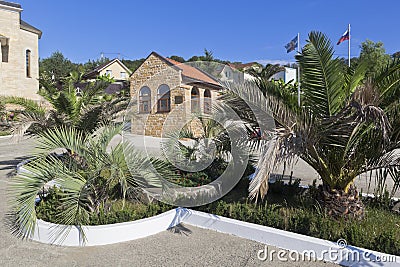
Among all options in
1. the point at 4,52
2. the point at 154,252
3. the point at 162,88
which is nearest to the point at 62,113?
the point at 154,252

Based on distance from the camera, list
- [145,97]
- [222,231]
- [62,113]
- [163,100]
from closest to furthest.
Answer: [222,231] < [62,113] < [163,100] < [145,97]

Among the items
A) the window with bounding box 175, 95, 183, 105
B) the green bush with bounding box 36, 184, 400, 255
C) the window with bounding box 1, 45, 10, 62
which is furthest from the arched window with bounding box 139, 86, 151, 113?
the window with bounding box 1, 45, 10, 62

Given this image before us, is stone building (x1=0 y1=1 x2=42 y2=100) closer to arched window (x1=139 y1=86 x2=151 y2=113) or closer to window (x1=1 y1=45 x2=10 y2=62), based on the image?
window (x1=1 y1=45 x2=10 y2=62)

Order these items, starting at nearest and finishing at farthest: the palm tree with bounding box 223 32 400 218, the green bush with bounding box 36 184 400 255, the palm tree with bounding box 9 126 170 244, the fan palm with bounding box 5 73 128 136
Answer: the green bush with bounding box 36 184 400 255, the palm tree with bounding box 223 32 400 218, the palm tree with bounding box 9 126 170 244, the fan palm with bounding box 5 73 128 136

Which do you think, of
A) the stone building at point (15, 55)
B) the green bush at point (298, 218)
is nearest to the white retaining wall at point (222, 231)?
the green bush at point (298, 218)

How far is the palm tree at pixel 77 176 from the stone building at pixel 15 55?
74.5ft

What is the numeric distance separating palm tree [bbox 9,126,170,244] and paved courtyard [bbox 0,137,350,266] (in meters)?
0.36

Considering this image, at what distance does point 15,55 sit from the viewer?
26750 mm

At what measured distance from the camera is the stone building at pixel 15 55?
2600 centimetres

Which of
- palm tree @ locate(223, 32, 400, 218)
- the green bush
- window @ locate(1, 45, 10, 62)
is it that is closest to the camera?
the green bush

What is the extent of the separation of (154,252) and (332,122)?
302 cm

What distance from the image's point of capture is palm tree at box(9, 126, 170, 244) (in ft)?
15.3

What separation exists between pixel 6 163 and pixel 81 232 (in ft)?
27.7

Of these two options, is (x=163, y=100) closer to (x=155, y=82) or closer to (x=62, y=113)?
(x=155, y=82)
